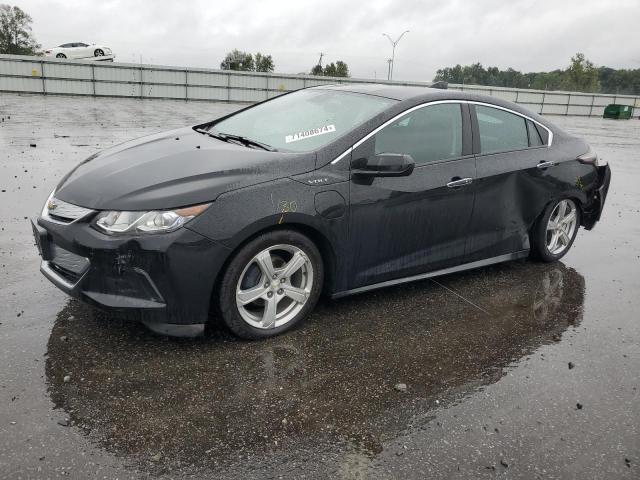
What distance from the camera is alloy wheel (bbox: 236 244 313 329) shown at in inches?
138

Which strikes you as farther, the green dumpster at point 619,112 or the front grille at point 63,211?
the green dumpster at point 619,112

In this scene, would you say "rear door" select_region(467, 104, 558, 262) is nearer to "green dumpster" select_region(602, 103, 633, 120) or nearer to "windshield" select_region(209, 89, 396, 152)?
"windshield" select_region(209, 89, 396, 152)

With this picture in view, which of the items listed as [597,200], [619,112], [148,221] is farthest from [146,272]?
[619,112]

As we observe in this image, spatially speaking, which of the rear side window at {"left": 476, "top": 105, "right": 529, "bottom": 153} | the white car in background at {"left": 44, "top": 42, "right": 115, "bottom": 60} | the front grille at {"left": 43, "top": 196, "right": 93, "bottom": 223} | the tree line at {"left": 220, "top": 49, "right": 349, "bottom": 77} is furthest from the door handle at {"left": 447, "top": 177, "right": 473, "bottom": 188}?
the tree line at {"left": 220, "top": 49, "right": 349, "bottom": 77}

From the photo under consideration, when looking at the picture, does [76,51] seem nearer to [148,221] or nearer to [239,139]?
[239,139]

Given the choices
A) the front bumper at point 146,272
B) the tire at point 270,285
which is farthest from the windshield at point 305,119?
the front bumper at point 146,272

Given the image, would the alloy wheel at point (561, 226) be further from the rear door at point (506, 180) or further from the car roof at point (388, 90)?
the car roof at point (388, 90)

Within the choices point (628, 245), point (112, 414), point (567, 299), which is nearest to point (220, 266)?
point (112, 414)

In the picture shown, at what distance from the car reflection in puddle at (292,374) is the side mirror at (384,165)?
1065 millimetres

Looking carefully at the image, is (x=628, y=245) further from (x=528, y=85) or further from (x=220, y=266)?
(x=528, y=85)

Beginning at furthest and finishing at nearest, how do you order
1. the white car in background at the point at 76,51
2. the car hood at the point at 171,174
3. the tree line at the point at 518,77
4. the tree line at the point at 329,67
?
the tree line at the point at 518,77 < the tree line at the point at 329,67 < the white car in background at the point at 76,51 < the car hood at the point at 171,174

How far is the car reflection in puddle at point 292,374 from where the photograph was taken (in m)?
2.70

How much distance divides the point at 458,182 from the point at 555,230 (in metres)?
1.68

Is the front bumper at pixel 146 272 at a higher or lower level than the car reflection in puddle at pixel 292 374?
higher
